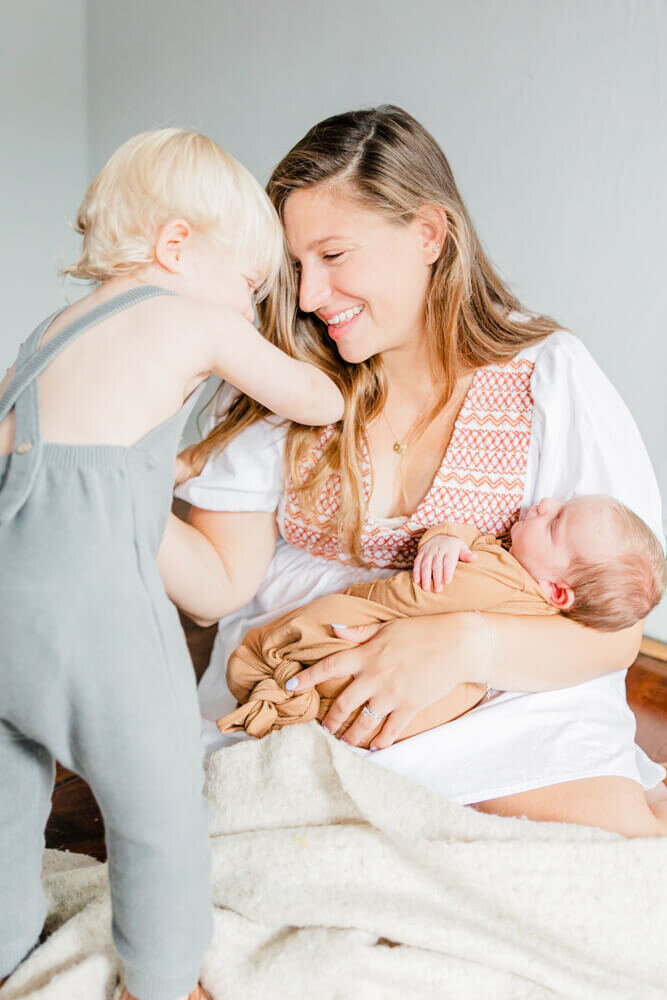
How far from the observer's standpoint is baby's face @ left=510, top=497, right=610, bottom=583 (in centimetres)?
131

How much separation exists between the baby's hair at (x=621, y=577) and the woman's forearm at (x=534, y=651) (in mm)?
39

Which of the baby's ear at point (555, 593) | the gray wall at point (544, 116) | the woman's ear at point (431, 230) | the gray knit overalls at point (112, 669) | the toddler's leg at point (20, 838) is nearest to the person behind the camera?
the gray knit overalls at point (112, 669)

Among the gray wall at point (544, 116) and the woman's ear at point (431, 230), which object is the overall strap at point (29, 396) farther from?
the gray wall at point (544, 116)

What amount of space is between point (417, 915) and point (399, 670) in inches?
12.4

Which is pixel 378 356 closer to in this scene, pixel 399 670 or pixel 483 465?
pixel 483 465

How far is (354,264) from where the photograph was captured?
1407mm

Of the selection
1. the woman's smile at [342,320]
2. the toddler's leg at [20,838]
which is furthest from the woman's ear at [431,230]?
the toddler's leg at [20,838]

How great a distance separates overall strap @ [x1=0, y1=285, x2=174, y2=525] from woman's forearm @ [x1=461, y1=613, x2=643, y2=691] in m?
0.66

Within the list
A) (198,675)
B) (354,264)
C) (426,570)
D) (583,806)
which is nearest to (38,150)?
(198,675)

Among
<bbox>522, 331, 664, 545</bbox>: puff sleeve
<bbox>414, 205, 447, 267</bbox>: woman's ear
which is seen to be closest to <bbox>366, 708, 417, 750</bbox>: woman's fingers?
<bbox>522, 331, 664, 545</bbox>: puff sleeve

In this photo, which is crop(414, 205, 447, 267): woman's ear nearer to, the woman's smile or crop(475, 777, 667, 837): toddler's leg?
the woman's smile

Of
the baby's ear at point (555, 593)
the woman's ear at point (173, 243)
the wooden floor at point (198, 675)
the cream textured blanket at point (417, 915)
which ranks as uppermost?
the woman's ear at point (173, 243)

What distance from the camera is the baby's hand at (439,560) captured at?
1308 mm

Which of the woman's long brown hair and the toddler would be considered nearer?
the toddler
